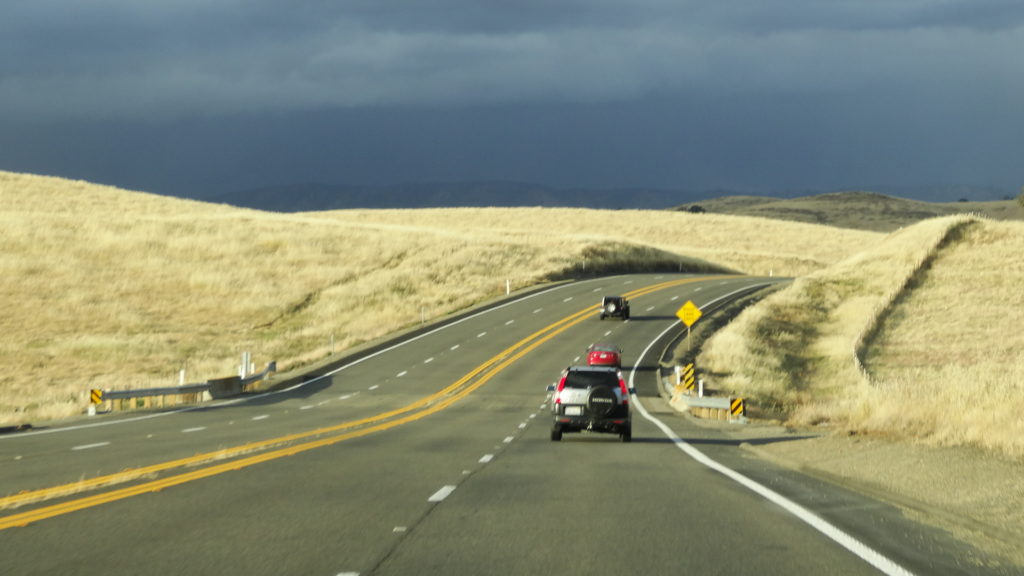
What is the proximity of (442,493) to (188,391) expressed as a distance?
2294 cm

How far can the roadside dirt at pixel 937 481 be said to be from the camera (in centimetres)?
959

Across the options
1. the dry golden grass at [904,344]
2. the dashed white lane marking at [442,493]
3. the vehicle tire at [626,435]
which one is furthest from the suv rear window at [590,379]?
the dashed white lane marking at [442,493]

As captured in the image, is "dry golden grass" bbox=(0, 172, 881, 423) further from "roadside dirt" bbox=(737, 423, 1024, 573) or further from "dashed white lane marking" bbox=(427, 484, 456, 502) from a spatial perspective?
"roadside dirt" bbox=(737, 423, 1024, 573)

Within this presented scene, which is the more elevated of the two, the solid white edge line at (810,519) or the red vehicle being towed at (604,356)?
the red vehicle being towed at (604,356)

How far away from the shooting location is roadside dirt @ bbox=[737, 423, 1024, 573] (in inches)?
378

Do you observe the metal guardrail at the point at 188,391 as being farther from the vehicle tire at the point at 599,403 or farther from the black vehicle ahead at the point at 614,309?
the black vehicle ahead at the point at 614,309

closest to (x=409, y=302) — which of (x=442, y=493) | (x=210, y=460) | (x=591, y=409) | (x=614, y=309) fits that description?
(x=614, y=309)

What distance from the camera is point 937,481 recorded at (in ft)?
40.9

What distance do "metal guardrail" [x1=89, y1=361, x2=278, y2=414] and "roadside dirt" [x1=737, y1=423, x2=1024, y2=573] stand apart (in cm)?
1866

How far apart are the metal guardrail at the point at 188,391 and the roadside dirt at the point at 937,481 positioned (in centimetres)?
1866

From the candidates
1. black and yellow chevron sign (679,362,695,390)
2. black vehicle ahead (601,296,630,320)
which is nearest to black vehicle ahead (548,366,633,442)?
black and yellow chevron sign (679,362,695,390)

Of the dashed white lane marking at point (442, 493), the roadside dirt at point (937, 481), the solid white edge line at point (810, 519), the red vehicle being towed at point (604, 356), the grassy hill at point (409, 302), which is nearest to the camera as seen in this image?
the solid white edge line at point (810, 519)

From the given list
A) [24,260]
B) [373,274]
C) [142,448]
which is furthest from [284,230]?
[142,448]

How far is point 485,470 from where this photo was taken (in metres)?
15.3
